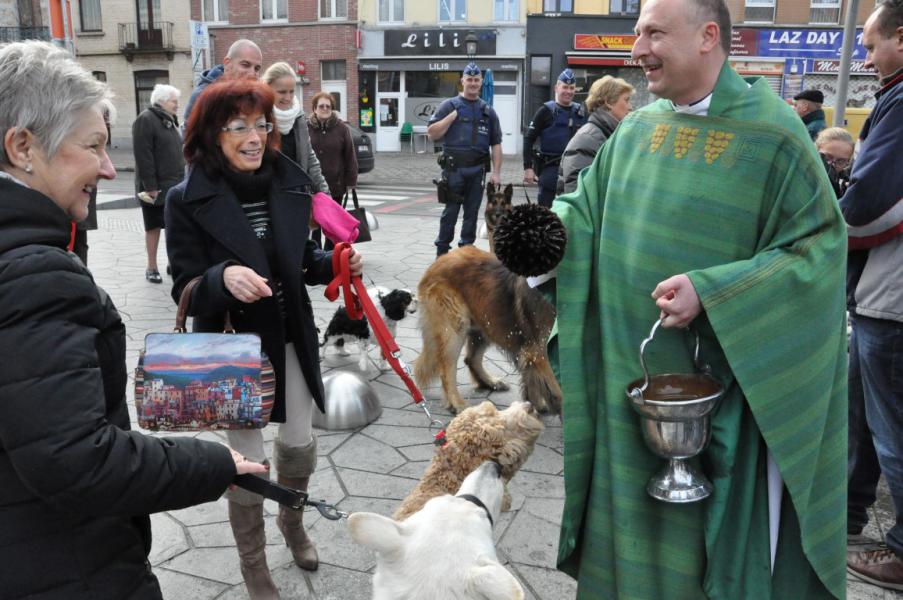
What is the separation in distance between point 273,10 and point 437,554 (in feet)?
107

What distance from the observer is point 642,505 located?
2.20 meters

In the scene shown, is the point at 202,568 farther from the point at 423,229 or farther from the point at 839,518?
the point at 423,229

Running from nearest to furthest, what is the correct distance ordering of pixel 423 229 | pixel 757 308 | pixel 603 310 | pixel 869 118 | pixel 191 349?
pixel 757 308, pixel 191 349, pixel 603 310, pixel 869 118, pixel 423 229

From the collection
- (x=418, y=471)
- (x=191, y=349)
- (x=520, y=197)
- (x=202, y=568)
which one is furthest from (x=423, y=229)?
(x=191, y=349)

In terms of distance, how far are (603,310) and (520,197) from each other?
13946 millimetres

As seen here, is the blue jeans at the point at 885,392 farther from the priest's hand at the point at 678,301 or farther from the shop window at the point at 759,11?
the shop window at the point at 759,11

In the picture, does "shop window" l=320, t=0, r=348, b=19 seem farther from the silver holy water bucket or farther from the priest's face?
the silver holy water bucket

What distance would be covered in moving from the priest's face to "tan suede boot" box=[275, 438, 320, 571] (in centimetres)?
191

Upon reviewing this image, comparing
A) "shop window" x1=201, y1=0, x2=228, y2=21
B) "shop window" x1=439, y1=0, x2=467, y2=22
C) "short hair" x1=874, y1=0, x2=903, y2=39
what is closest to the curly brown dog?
"short hair" x1=874, y1=0, x2=903, y2=39

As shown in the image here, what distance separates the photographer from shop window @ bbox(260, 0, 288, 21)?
30.8 metres

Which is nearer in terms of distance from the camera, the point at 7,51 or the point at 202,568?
the point at 7,51

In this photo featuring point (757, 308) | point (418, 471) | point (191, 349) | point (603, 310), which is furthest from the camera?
point (418, 471)

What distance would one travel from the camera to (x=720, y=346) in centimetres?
210

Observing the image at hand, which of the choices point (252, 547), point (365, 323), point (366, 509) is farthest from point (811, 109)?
point (252, 547)
